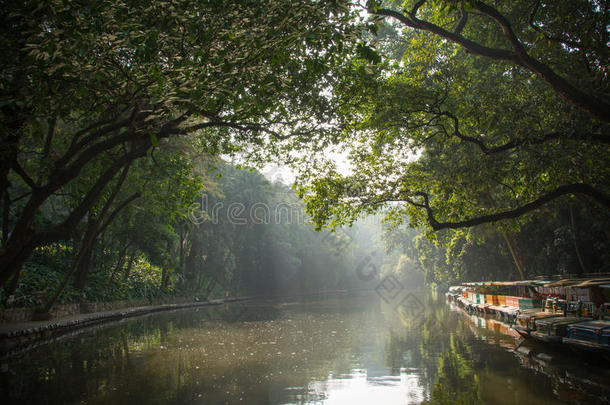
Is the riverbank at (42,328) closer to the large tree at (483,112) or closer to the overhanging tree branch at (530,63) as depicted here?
the large tree at (483,112)

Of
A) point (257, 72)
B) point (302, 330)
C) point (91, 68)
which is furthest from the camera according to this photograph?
point (302, 330)

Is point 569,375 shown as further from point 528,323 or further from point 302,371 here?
point 302,371

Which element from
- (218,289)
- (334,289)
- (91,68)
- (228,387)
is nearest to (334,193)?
(228,387)

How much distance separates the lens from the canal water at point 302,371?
25.6 ft

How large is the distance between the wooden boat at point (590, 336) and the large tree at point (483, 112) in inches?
132

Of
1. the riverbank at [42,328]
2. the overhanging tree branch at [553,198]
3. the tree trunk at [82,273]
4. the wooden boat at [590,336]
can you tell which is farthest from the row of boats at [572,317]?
the tree trunk at [82,273]

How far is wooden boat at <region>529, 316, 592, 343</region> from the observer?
1134 centimetres

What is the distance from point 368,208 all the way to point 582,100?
7.35m

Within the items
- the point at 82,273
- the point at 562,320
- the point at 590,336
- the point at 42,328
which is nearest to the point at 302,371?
the point at 590,336

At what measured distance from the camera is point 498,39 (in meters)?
14.4

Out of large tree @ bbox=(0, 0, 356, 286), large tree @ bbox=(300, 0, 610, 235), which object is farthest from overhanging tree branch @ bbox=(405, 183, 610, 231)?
large tree @ bbox=(0, 0, 356, 286)

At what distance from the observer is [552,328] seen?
38.1 ft

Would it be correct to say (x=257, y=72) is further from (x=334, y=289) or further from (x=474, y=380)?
(x=334, y=289)

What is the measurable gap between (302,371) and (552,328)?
6.97 meters
